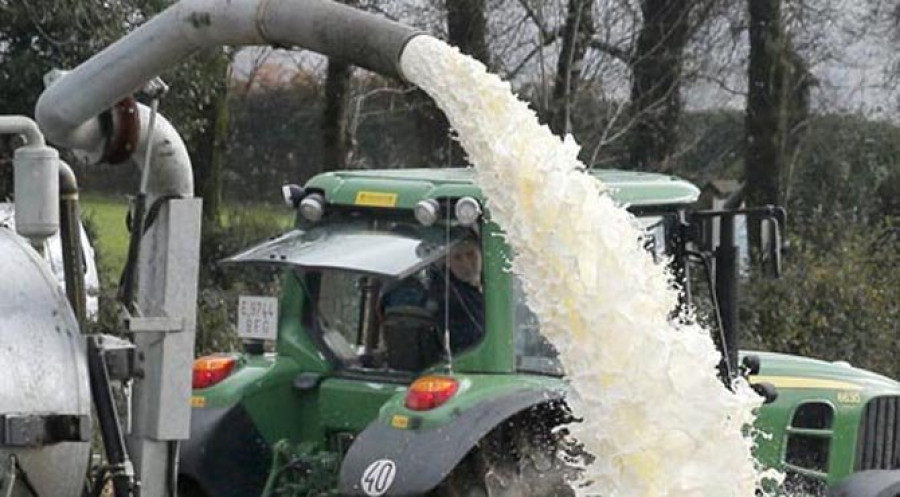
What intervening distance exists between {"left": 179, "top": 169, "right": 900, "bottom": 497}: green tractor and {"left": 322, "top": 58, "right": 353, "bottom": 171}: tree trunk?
363 inches

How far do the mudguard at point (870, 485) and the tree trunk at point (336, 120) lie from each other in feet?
31.1

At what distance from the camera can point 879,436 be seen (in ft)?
30.8

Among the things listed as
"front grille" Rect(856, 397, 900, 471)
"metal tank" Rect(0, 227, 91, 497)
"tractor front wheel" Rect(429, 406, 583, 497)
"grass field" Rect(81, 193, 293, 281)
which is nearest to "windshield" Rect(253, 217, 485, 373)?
"tractor front wheel" Rect(429, 406, 583, 497)

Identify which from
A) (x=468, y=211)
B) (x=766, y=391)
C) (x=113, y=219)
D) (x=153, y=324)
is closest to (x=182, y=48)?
(x=153, y=324)

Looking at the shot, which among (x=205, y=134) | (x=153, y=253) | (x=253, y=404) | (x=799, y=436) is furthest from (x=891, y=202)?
(x=153, y=253)

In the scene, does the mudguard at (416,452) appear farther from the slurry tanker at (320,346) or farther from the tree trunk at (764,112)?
the tree trunk at (764,112)

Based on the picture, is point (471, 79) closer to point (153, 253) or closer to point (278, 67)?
point (153, 253)

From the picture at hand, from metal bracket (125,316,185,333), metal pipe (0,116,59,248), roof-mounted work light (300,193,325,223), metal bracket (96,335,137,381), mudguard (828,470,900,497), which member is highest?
metal pipe (0,116,59,248)

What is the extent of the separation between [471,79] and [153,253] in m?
1.12

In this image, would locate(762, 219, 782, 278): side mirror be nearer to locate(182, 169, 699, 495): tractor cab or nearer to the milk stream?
locate(182, 169, 699, 495): tractor cab

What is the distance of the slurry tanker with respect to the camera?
17.9 ft

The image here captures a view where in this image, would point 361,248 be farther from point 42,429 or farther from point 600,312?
point 42,429

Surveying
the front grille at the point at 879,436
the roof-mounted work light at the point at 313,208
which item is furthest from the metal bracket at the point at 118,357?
the front grille at the point at 879,436

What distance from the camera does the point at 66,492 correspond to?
17.8ft
